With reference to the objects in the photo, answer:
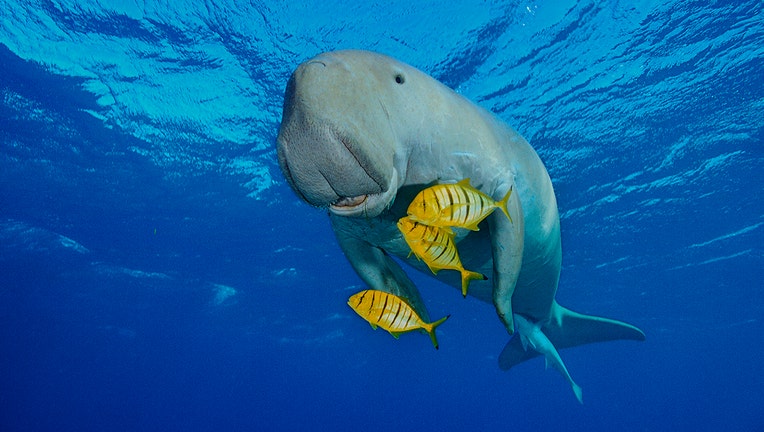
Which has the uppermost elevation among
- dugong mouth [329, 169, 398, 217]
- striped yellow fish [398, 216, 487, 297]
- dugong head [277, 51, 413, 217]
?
dugong head [277, 51, 413, 217]

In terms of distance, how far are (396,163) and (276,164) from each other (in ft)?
30.7

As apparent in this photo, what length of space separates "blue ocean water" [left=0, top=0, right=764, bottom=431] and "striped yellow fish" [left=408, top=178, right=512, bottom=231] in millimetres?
5304

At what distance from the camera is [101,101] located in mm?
9125

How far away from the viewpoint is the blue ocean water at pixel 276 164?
716 cm

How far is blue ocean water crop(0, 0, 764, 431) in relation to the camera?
7156mm

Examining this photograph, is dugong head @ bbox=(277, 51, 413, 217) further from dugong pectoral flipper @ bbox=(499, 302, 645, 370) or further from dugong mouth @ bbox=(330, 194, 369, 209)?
dugong pectoral flipper @ bbox=(499, 302, 645, 370)

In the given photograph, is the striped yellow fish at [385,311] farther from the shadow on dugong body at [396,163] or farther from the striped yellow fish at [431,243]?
the shadow on dugong body at [396,163]

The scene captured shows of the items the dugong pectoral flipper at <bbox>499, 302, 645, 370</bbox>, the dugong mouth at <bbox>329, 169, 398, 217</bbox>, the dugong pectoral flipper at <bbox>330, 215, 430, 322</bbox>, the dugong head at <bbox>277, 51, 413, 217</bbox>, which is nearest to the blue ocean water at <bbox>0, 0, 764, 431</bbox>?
the dugong pectoral flipper at <bbox>499, 302, 645, 370</bbox>

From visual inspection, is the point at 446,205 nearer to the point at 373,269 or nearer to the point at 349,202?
the point at 349,202

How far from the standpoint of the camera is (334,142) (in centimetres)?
174

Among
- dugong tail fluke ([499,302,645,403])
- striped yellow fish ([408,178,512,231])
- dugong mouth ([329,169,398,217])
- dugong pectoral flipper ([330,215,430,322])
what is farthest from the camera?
dugong tail fluke ([499,302,645,403])

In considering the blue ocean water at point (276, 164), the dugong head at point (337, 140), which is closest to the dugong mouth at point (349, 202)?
the dugong head at point (337, 140)

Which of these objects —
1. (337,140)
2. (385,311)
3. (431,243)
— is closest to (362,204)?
(337,140)

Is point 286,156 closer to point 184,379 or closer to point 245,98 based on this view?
point 245,98
